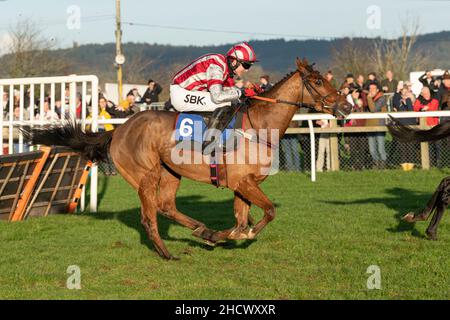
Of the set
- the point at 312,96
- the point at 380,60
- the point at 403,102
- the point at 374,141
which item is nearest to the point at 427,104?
the point at 403,102

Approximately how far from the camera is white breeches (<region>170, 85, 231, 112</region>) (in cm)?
751

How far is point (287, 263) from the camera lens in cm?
680

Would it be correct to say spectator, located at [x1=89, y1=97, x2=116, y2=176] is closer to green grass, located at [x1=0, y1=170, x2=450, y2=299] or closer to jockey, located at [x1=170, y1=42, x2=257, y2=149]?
green grass, located at [x1=0, y1=170, x2=450, y2=299]

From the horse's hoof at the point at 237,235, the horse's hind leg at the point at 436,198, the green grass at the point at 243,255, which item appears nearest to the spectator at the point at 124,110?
the green grass at the point at 243,255

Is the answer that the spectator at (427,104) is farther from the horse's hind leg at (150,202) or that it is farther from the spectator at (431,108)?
the horse's hind leg at (150,202)

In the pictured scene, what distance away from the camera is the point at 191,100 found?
7602 mm

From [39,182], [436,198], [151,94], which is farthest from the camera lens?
[151,94]

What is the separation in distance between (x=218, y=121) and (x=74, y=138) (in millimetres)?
1954

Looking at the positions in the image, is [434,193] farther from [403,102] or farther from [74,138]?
[403,102]

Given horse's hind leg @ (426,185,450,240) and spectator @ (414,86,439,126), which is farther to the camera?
spectator @ (414,86,439,126)

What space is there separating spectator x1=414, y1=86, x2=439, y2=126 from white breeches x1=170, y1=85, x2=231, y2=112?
688 cm

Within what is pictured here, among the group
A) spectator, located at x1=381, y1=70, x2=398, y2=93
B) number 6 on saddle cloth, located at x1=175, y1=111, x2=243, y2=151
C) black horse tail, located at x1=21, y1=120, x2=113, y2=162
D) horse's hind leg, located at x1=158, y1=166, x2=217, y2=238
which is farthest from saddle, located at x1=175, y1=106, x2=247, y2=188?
spectator, located at x1=381, y1=70, x2=398, y2=93

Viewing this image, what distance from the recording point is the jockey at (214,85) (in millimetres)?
7246

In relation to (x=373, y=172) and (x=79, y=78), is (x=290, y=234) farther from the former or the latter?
(x=373, y=172)
